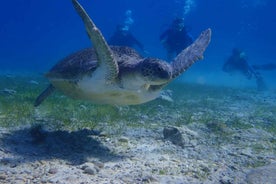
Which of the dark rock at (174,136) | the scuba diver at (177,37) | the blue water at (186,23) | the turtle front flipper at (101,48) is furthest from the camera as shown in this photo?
the blue water at (186,23)

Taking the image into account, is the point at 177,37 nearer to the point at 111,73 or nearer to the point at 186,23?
the point at 111,73

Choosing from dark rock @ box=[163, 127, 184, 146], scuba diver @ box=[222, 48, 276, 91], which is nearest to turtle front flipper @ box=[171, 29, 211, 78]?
dark rock @ box=[163, 127, 184, 146]

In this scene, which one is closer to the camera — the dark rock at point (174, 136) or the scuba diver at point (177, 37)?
the dark rock at point (174, 136)

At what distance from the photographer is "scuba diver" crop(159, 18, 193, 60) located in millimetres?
20656

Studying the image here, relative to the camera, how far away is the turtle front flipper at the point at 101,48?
471cm

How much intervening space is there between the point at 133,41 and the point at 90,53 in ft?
59.7

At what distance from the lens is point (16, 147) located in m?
4.91

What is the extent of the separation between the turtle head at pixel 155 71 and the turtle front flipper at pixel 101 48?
1.64 ft

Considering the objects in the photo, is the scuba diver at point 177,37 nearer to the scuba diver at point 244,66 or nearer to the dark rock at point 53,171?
the scuba diver at point 244,66

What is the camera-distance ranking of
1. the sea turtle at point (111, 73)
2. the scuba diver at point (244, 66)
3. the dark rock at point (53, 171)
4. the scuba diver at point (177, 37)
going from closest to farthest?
the dark rock at point (53, 171) < the sea turtle at point (111, 73) < the scuba diver at point (177, 37) < the scuba diver at point (244, 66)

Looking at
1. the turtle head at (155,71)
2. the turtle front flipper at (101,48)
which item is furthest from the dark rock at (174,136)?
the turtle front flipper at (101,48)

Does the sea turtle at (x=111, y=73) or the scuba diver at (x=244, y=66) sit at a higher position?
the scuba diver at (x=244, y=66)

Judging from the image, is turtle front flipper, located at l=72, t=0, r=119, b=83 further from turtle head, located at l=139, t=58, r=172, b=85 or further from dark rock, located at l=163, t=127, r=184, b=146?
dark rock, located at l=163, t=127, r=184, b=146

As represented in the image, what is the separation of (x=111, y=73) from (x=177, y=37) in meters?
16.4
